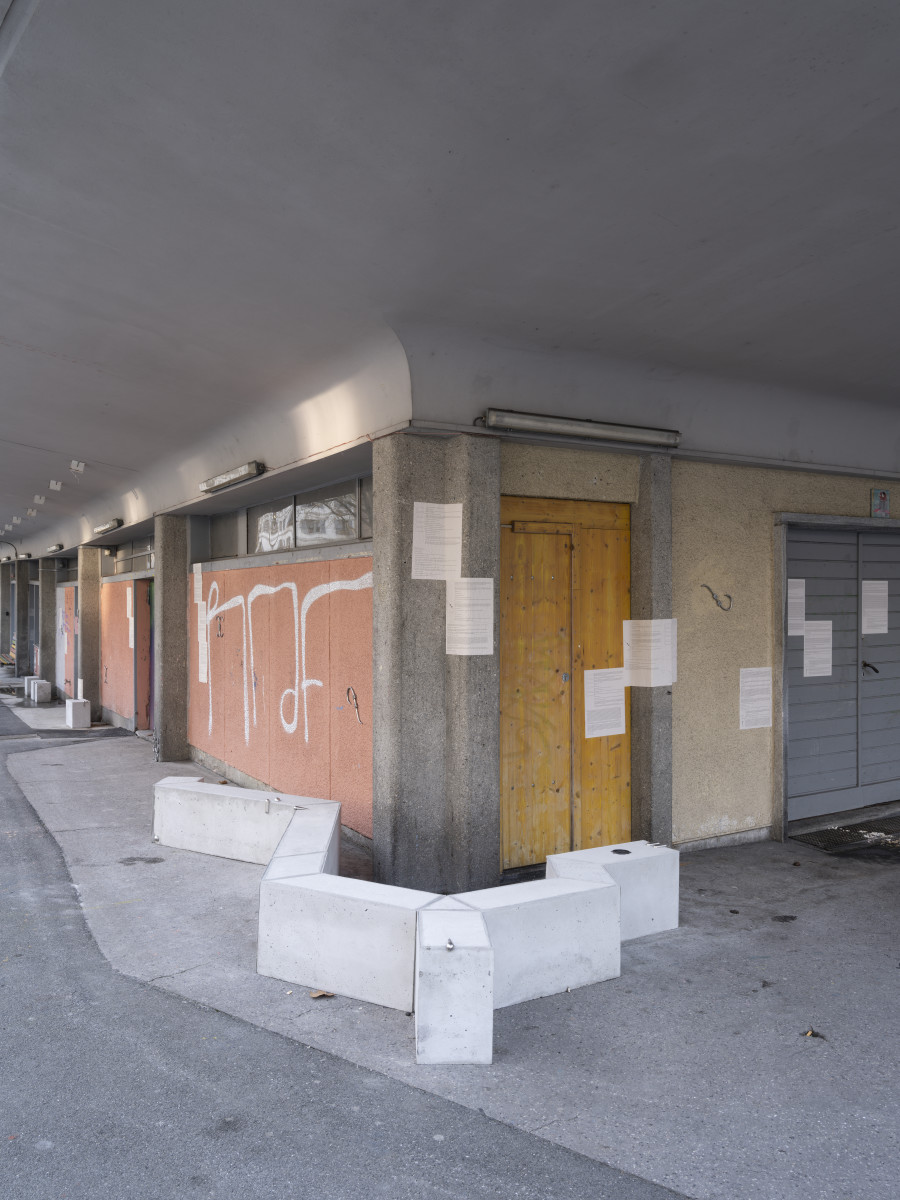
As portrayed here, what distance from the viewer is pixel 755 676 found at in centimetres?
677

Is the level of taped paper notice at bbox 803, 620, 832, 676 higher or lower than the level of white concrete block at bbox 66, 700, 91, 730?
higher

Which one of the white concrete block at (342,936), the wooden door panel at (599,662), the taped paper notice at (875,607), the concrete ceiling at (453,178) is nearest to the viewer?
the concrete ceiling at (453,178)

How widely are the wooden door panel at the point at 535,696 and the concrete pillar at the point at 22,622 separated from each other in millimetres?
21419

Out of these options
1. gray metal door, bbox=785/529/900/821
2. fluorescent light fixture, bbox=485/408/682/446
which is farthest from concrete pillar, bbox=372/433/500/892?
gray metal door, bbox=785/529/900/821

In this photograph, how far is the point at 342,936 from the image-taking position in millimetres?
3938

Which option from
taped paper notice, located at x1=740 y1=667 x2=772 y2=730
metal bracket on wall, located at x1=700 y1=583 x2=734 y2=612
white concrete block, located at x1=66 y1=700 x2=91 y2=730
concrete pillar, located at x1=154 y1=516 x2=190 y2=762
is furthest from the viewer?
white concrete block, located at x1=66 y1=700 x2=91 y2=730

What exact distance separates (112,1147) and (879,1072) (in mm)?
2959

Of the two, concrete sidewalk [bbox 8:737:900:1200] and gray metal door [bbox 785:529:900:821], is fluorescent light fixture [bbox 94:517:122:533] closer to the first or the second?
concrete sidewalk [bbox 8:737:900:1200]

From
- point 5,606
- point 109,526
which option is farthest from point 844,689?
point 5,606

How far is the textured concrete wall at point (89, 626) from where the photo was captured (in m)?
15.1

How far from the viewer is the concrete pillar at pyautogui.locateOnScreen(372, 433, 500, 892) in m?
5.16

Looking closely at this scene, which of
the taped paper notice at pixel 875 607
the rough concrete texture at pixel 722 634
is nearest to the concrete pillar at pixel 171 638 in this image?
the rough concrete texture at pixel 722 634

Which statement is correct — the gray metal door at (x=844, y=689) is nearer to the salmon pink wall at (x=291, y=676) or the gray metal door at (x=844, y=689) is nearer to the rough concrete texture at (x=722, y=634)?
the rough concrete texture at (x=722, y=634)

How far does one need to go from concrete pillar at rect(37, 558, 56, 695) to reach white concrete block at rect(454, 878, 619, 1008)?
18638mm
